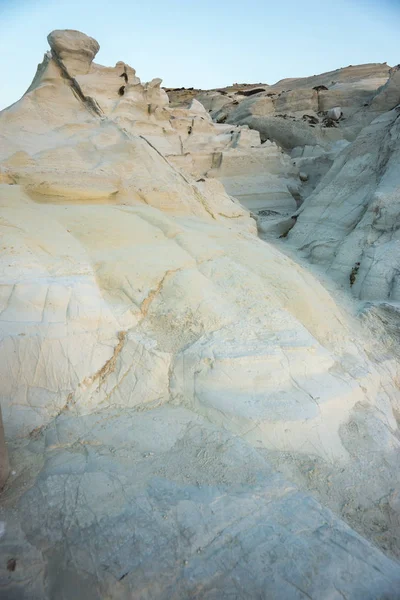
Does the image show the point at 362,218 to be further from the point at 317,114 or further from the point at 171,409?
the point at 317,114

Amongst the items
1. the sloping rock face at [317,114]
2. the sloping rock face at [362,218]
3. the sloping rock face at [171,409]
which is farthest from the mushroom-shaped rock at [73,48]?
the sloping rock face at [317,114]

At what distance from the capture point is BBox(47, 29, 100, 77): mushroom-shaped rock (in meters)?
6.39

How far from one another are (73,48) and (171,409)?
6.97m

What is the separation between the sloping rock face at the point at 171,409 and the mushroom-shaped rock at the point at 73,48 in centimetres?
338

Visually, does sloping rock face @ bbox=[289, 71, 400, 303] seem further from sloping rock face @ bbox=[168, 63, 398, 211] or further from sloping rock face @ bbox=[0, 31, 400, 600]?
sloping rock face @ bbox=[168, 63, 398, 211]

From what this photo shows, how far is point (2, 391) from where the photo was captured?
205 cm

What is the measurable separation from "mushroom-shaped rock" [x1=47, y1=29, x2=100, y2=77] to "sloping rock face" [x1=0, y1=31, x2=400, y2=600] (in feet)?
11.1

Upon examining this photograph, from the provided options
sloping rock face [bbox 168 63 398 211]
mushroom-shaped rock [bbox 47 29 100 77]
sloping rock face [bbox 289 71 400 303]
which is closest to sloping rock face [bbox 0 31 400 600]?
sloping rock face [bbox 289 71 400 303]

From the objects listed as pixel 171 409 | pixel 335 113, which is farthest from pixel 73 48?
pixel 335 113

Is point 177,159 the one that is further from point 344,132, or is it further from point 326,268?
point 344,132

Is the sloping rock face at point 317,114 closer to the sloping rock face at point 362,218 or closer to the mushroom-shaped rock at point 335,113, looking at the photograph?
the mushroom-shaped rock at point 335,113

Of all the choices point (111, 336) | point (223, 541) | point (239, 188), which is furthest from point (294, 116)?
point (223, 541)

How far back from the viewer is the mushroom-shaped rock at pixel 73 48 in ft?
21.0

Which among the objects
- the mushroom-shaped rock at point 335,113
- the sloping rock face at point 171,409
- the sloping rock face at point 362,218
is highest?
the mushroom-shaped rock at point 335,113
